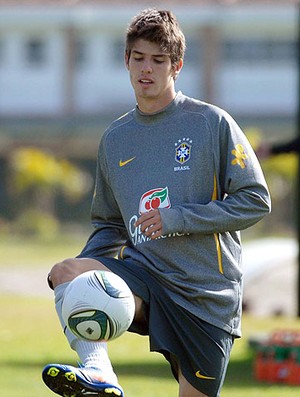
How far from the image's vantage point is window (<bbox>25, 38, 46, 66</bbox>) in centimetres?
5322

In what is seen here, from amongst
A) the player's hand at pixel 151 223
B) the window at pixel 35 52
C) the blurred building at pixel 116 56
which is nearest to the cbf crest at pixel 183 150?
the player's hand at pixel 151 223

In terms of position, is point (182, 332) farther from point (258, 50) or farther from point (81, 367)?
point (258, 50)

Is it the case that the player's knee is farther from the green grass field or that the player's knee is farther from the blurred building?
the blurred building

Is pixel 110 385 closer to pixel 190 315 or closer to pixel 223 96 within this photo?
pixel 190 315

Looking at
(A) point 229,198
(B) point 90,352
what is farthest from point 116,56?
(B) point 90,352

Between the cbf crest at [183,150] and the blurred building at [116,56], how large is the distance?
4490cm

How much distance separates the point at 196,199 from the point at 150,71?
632 mm

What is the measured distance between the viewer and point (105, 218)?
619 cm

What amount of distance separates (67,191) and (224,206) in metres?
36.7

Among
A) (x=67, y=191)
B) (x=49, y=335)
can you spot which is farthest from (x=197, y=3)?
(x=49, y=335)

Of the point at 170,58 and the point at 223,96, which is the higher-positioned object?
the point at 170,58

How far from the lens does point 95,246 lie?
6.09m

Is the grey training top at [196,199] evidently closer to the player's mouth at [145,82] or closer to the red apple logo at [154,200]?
the red apple logo at [154,200]

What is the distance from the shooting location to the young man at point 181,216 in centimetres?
573
